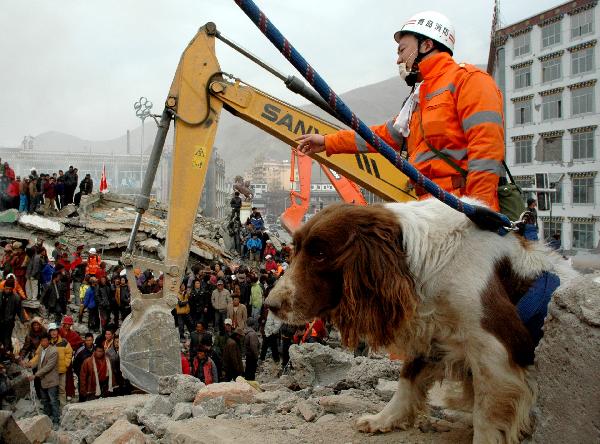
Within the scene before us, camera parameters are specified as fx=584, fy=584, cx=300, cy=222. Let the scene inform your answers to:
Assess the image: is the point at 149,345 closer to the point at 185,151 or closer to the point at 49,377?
the point at 185,151

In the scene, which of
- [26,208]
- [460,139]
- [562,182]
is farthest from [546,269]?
[562,182]

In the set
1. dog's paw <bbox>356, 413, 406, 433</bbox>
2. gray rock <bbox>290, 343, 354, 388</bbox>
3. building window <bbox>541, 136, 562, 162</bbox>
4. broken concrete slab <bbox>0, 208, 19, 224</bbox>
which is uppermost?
building window <bbox>541, 136, 562, 162</bbox>

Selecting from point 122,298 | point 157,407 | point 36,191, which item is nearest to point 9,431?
point 157,407

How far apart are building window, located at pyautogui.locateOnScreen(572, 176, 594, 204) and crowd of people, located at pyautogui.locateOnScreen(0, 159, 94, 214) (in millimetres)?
31654

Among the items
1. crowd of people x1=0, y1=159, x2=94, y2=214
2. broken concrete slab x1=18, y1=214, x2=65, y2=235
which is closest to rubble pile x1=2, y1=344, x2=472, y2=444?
broken concrete slab x1=18, y1=214, x2=65, y2=235

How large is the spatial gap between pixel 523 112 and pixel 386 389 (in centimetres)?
4235

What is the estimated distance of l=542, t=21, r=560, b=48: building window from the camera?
41.2m

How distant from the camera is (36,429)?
632 cm

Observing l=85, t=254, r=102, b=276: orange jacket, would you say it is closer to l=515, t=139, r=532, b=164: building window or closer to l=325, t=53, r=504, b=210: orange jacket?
l=325, t=53, r=504, b=210: orange jacket

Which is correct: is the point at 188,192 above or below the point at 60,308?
above

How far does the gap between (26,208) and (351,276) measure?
24659 millimetres

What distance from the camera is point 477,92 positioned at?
11.5 ft

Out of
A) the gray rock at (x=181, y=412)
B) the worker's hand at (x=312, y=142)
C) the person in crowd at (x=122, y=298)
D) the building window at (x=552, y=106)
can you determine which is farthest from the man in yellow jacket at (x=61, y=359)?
the building window at (x=552, y=106)

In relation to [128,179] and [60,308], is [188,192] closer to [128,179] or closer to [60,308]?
[60,308]
